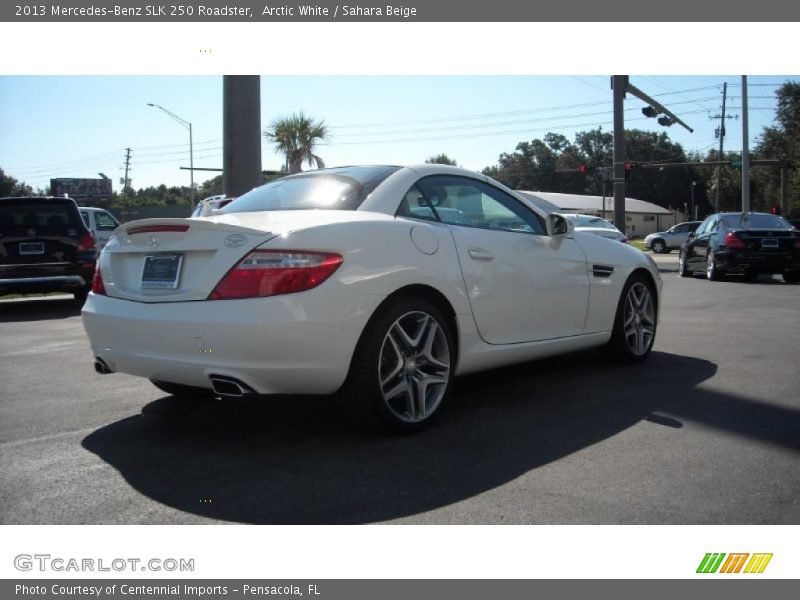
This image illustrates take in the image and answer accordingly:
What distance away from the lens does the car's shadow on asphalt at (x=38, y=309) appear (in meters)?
10.5

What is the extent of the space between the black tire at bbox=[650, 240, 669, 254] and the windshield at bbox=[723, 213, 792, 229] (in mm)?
23051

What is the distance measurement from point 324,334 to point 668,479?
1.68 m

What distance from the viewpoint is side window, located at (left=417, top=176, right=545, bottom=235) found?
456 cm

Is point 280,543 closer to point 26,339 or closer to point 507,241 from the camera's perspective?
point 507,241

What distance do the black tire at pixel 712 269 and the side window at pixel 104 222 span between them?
1405cm

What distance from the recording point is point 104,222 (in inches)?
Result: 768

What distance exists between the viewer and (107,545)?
2707 mm

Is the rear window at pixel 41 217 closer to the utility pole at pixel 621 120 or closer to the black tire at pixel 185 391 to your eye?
the black tire at pixel 185 391

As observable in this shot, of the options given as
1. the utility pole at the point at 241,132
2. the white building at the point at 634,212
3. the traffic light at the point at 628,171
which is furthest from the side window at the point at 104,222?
the white building at the point at 634,212

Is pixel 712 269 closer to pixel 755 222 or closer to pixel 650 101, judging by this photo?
pixel 755 222

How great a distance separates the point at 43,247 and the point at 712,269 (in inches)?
520

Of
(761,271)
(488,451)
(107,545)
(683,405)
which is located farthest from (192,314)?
(761,271)

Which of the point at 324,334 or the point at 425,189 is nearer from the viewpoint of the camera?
the point at 324,334

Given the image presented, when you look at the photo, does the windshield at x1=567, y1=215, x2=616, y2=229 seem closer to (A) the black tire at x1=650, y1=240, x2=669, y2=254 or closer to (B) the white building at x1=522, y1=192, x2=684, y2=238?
(A) the black tire at x1=650, y1=240, x2=669, y2=254
